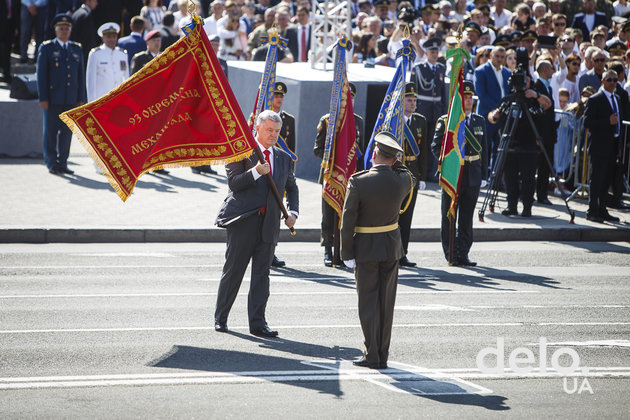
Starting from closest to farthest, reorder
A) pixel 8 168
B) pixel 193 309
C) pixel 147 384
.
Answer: pixel 147 384
pixel 193 309
pixel 8 168

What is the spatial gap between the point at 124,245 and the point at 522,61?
714 cm

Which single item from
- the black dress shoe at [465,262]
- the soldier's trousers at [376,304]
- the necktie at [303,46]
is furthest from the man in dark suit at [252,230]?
the necktie at [303,46]

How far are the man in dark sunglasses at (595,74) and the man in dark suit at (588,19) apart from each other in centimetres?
629

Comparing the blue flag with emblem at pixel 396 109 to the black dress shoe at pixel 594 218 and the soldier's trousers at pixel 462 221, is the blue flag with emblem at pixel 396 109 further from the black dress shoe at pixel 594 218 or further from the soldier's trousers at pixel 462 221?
the black dress shoe at pixel 594 218

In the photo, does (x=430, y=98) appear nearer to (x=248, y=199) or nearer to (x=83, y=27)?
(x=83, y=27)

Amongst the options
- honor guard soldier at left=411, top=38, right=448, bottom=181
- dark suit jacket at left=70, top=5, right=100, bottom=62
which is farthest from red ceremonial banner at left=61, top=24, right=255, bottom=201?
dark suit jacket at left=70, top=5, right=100, bottom=62

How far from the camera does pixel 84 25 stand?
22125 mm

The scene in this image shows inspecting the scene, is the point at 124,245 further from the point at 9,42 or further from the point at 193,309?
the point at 9,42

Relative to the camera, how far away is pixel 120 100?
358 inches

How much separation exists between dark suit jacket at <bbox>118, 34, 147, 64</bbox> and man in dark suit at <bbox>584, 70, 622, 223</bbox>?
9.30 metres

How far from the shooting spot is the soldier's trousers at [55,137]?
17.6 m

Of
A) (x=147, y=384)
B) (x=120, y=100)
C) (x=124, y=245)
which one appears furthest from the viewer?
(x=124, y=245)

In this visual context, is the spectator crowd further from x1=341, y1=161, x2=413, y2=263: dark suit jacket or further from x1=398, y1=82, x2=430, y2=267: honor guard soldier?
x1=341, y1=161, x2=413, y2=263: dark suit jacket

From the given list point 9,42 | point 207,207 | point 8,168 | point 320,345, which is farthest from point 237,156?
point 9,42
